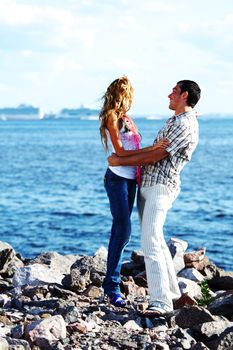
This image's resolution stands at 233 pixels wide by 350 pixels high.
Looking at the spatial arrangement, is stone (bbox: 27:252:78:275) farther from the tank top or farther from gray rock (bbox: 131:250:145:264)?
the tank top

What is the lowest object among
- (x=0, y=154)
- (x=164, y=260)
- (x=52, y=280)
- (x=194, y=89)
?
(x=0, y=154)

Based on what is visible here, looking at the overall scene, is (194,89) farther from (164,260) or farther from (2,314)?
(2,314)

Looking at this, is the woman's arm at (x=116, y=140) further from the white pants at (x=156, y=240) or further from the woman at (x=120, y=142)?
the white pants at (x=156, y=240)

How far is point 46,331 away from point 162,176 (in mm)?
1949

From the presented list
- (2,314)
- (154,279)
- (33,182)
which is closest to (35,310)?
(2,314)

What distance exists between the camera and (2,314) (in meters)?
9.03

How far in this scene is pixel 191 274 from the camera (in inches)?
466

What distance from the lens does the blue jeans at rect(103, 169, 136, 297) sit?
906 cm

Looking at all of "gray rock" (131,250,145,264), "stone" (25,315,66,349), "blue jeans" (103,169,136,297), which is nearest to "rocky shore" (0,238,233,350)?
"stone" (25,315,66,349)

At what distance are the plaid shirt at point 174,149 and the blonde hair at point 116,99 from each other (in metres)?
0.48

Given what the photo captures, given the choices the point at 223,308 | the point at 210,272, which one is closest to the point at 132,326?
the point at 223,308

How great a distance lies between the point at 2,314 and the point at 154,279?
60.1 inches

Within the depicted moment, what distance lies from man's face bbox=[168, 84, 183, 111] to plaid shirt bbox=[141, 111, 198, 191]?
0.11 meters

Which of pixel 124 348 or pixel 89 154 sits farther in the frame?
pixel 89 154
